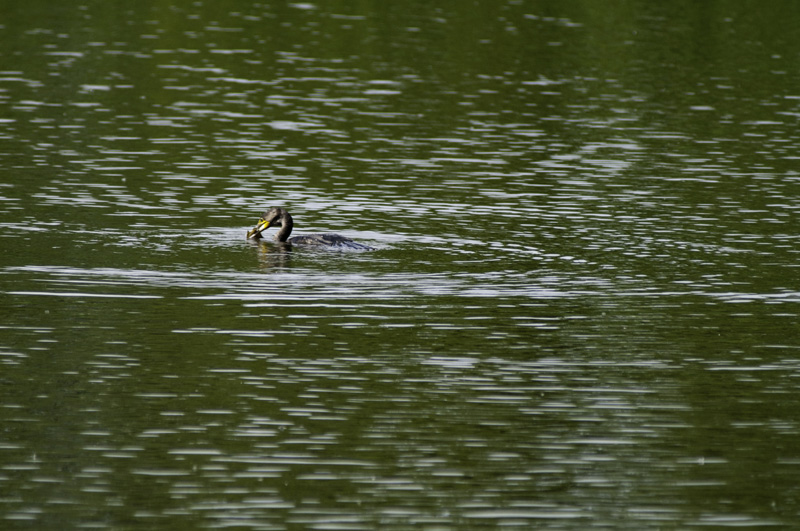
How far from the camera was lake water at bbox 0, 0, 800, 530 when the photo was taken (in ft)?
42.0

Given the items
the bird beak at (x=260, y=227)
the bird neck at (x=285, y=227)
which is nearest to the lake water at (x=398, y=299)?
the bird beak at (x=260, y=227)

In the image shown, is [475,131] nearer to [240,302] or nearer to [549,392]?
[240,302]

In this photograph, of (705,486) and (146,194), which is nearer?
(705,486)

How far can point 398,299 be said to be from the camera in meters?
19.2

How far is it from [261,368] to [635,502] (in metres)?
4.70

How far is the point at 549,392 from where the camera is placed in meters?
15.4

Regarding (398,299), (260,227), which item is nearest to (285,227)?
(260,227)

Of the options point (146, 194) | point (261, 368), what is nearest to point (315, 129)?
point (146, 194)

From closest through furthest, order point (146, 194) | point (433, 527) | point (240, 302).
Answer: point (433, 527)
point (240, 302)
point (146, 194)

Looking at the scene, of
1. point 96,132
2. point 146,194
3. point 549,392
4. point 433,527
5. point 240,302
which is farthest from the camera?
point 96,132

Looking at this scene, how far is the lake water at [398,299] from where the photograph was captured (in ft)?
42.0

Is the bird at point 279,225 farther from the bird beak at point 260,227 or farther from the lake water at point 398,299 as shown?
the lake water at point 398,299

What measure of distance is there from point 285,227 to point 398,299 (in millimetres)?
4560

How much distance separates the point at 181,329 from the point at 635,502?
21.3ft
